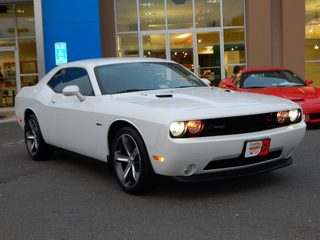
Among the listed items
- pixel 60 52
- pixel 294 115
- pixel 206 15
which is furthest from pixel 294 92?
pixel 206 15

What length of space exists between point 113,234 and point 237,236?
93 centimetres

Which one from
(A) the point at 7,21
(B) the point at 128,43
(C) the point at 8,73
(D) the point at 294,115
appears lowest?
(D) the point at 294,115

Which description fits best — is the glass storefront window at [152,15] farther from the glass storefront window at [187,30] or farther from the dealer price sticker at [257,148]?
the dealer price sticker at [257,148]

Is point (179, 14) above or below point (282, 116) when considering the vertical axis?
above

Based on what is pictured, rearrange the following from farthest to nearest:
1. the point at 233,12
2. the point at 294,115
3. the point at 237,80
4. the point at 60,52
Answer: the point at 233,12, the point at 60,52, the point at 237,80, the point at 294,115

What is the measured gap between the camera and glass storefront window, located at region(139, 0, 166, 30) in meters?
17.1

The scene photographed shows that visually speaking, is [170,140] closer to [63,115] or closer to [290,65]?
[63,115]

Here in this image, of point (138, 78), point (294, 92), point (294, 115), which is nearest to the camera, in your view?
point (294, 115)

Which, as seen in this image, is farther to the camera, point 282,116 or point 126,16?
point 126,16

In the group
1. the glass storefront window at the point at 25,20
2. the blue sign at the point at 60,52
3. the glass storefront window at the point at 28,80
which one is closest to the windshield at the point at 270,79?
the blue sign at the point at 60,52

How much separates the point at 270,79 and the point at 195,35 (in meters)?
8.17

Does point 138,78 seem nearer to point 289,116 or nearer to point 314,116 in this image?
point 289,116

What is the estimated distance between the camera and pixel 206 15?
17.1 metres

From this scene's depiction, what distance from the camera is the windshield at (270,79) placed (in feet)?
30.6
